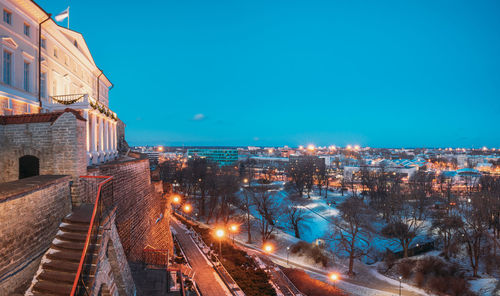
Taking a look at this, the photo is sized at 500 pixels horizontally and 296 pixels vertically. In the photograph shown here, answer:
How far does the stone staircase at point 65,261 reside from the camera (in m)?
5.62

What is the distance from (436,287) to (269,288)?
518 inches

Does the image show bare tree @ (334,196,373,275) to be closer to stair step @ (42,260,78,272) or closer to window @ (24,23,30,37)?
stair step @ (42,260,78,272)

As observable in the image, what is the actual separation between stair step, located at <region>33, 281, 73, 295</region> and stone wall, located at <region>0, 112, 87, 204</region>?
259cm

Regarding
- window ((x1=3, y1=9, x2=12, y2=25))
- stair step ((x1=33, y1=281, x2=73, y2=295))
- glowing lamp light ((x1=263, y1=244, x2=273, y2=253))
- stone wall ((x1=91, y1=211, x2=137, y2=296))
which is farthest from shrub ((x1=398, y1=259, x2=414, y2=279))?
window ((x1=3, y1=9, x2=12, y2=25))

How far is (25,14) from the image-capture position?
13266mm

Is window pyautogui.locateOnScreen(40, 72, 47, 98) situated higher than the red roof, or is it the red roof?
window pyautogui.locateOnScreen(40, 72, 47, 98)

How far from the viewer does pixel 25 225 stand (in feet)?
19.1

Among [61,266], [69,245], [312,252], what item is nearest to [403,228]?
[312,252]

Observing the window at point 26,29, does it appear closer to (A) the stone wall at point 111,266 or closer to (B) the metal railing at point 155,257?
(A) the stone wall at point 111,266

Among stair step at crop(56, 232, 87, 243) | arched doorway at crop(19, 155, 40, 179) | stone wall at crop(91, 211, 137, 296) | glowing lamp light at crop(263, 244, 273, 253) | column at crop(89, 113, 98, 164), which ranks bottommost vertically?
glowing lamp light at crop(263, 244, 273, 253)

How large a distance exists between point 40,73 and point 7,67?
6.96 ft

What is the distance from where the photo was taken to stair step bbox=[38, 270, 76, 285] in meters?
5.70

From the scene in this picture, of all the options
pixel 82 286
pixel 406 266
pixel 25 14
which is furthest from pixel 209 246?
pixel 25 14

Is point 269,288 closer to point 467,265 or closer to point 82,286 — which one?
point 82,286
